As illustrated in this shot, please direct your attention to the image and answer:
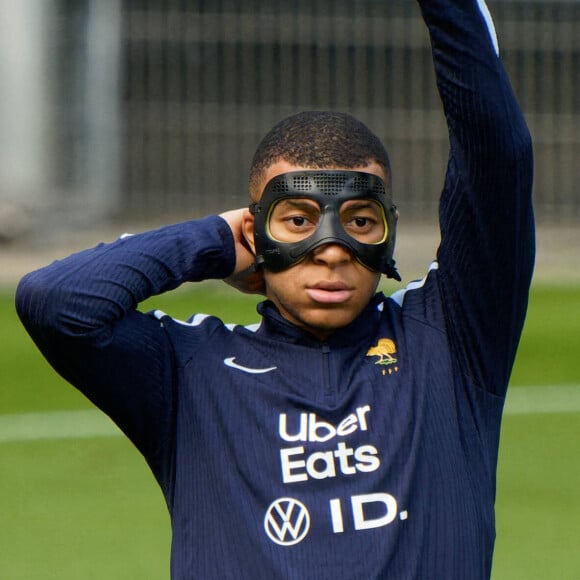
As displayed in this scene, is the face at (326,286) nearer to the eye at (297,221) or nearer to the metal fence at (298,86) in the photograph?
the eye at (297,221)

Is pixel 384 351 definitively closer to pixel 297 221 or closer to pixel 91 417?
pixel 297 221

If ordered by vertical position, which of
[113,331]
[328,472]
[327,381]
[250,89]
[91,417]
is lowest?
[91,417]

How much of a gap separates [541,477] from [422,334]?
3.48 m

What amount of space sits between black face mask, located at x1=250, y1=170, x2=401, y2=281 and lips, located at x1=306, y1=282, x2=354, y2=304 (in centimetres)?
7

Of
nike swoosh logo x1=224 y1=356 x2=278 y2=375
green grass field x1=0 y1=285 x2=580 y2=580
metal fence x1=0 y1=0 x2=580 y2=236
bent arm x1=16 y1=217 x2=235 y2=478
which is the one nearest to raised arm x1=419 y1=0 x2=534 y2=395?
nike swoosh logo x1=224 y1=356 x2=278 y2=375

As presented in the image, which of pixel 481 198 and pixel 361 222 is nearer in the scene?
pixel 481 198

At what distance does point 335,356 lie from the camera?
3035mm

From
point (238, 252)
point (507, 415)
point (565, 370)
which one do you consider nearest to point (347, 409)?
point (238, 252)

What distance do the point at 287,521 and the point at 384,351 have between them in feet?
1.41

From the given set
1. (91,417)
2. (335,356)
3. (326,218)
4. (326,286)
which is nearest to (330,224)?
(326,218)

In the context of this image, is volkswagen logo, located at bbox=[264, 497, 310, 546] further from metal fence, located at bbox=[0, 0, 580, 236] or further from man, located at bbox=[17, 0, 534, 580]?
metal fence, located at bbox=[0, 0, 580, 236]

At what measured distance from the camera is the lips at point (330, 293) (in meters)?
2.98

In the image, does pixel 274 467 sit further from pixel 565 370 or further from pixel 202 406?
pixel 565 370

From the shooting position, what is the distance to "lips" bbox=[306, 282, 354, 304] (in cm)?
298
